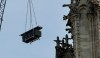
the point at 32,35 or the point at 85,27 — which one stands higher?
the point at 85,27

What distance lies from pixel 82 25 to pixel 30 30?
30.9ft

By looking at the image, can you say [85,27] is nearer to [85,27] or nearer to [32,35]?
[85,27]

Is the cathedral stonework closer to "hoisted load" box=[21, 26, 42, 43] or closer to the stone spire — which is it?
the stone spire

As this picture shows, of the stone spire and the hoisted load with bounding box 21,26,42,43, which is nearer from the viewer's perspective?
the stone spire

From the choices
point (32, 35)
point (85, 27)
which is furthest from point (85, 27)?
point (32, 35)

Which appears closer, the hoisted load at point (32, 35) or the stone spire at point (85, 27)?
the stone spire at point (85, 27)

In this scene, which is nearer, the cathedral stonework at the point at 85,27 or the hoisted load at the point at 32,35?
the cathedral stonework at the point at 85,27

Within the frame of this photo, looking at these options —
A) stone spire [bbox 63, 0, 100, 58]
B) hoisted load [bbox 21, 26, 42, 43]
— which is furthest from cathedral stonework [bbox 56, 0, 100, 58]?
hoisted load [bbox 21, 26, 42, 43]

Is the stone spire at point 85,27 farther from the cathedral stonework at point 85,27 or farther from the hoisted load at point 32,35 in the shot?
the hoisted load at point 32,35

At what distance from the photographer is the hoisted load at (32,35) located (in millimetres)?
54903

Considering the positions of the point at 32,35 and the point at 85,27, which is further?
the point at 32,35

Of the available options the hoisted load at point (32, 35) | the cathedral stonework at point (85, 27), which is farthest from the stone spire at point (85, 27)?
the hoisted load at point (32, 35)

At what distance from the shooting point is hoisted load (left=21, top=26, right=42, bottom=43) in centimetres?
5490

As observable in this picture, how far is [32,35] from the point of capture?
55250mm
